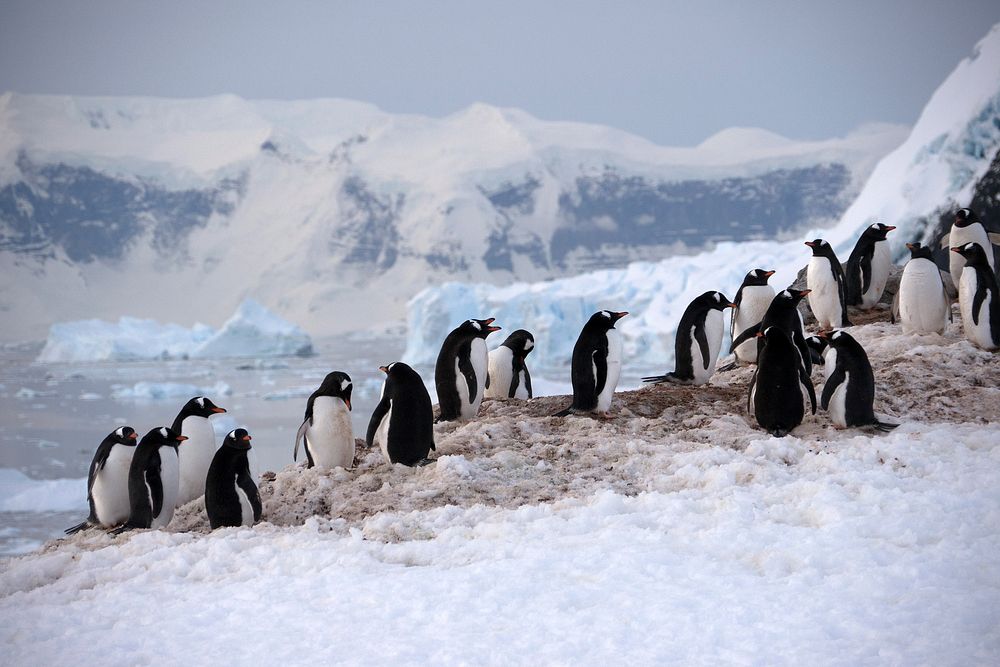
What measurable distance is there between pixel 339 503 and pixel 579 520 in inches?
45.4

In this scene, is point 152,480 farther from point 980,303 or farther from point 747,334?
point 980,303

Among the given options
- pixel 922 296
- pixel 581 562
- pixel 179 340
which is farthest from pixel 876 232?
pixel 179 340

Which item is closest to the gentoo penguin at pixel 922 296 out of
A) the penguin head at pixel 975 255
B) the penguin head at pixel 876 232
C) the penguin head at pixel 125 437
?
the penguin head at pixel 975 255

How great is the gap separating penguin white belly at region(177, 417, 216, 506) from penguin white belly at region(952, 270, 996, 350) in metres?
4.29

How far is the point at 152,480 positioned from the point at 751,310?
12.3 feet

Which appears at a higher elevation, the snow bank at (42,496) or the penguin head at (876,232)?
the penguin head at (876,232)

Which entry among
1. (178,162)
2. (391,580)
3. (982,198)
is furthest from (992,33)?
(178,162)

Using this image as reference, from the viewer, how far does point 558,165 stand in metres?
80.2

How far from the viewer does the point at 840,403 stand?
4605 mm

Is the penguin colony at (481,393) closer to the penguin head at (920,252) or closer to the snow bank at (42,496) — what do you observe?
the penguin head at (920,252)

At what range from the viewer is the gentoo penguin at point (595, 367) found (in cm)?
511

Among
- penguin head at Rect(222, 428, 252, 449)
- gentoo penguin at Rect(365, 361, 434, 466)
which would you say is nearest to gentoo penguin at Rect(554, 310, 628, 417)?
gentoo penguin at Rect(365, 361, 434, 466)

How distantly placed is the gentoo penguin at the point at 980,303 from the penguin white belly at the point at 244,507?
13.7 ft

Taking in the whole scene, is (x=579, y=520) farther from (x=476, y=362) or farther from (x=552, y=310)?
(x=552, y=310)
